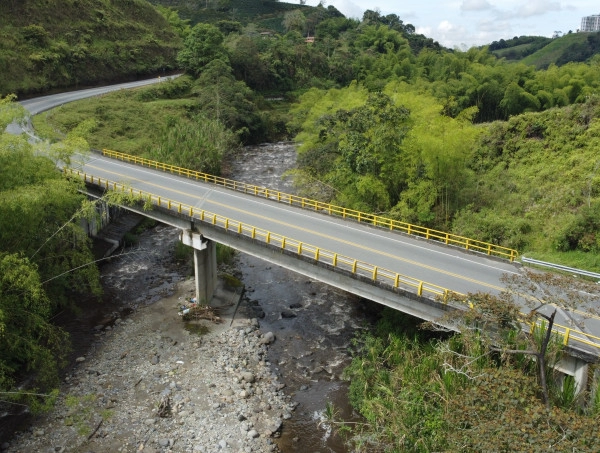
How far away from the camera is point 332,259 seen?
21953 millimetres

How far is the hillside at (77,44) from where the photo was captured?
60500 millimetres

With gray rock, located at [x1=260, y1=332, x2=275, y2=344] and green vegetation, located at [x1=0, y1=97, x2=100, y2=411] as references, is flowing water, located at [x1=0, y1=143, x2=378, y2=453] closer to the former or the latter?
gray rock, located at [x1=260, y1=332, x2=275, y2=344]

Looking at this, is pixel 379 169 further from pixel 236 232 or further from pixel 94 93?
pixel 94 93

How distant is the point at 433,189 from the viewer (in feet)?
102

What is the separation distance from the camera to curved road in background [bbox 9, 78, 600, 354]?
68.5 feet

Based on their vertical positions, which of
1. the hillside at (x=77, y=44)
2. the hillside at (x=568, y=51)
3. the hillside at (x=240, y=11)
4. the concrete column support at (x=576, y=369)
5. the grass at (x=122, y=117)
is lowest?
the concrete column support at (x=576, y=369)

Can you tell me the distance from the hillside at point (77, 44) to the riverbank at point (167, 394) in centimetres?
4493

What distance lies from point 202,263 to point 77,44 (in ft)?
191

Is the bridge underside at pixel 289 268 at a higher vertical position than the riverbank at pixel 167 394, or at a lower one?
higher

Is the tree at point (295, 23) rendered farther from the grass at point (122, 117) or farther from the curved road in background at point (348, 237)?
the curved road in background at point (348, 237)

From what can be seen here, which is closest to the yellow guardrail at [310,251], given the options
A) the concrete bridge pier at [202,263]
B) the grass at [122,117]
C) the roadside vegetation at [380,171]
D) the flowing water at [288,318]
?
the concrete bridge pier at [202,263]

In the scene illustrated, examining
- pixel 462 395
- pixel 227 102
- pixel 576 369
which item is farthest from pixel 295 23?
pixel 462 395

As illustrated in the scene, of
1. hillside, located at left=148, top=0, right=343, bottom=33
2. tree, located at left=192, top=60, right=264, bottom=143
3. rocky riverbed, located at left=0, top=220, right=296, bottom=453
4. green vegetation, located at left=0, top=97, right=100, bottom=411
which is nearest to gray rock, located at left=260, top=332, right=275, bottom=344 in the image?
rocky riverbed, located at left=0, top=220, right=296, bottom=453

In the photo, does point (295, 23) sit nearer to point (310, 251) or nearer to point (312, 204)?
point (312, 204)
